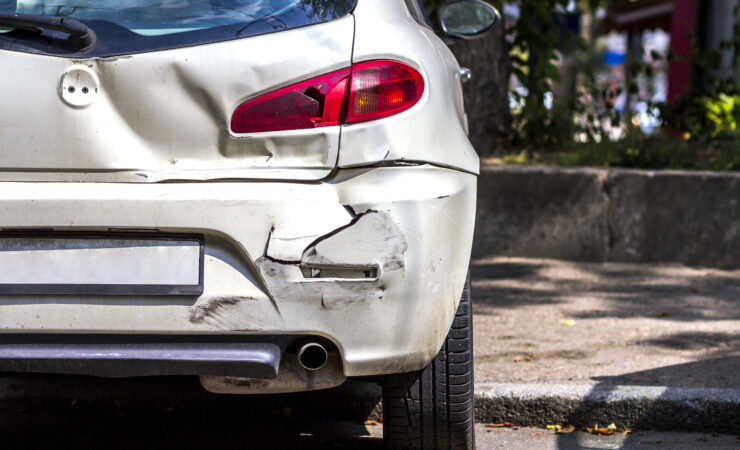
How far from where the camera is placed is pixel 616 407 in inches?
131

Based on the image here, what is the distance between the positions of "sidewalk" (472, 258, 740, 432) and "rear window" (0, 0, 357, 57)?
1.63 metres

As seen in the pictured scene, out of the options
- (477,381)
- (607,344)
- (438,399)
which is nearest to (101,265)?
(438,399)

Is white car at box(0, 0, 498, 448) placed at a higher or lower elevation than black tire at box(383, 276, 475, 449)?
higher

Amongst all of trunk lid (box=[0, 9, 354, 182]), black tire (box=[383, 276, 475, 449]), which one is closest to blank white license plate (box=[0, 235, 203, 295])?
trunk lid (box=[0, 9, 354, 182])

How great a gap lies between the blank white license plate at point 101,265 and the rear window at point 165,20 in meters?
0.45

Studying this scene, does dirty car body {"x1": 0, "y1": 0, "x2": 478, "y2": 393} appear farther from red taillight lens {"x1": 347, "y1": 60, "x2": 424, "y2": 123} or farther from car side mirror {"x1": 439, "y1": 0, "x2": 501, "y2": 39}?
car side mirror {"x1": 439, "y1": 0, "x2": 501, "y2": 39}

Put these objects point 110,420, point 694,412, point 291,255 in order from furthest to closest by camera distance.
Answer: point 110,420 → point 694,412 → point 291,255

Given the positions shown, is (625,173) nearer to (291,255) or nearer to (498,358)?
(498,358)

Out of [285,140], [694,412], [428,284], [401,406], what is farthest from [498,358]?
[285,140]

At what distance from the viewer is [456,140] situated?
256 centimetres

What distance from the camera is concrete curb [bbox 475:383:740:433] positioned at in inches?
129

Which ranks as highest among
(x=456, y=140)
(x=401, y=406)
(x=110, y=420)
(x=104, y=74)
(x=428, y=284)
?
(x=104, y=74)

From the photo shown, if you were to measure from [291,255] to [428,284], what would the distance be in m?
0.35

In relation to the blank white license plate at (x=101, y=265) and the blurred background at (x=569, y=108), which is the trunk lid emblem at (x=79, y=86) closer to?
the blank white license plate at (x=101, y=265)
